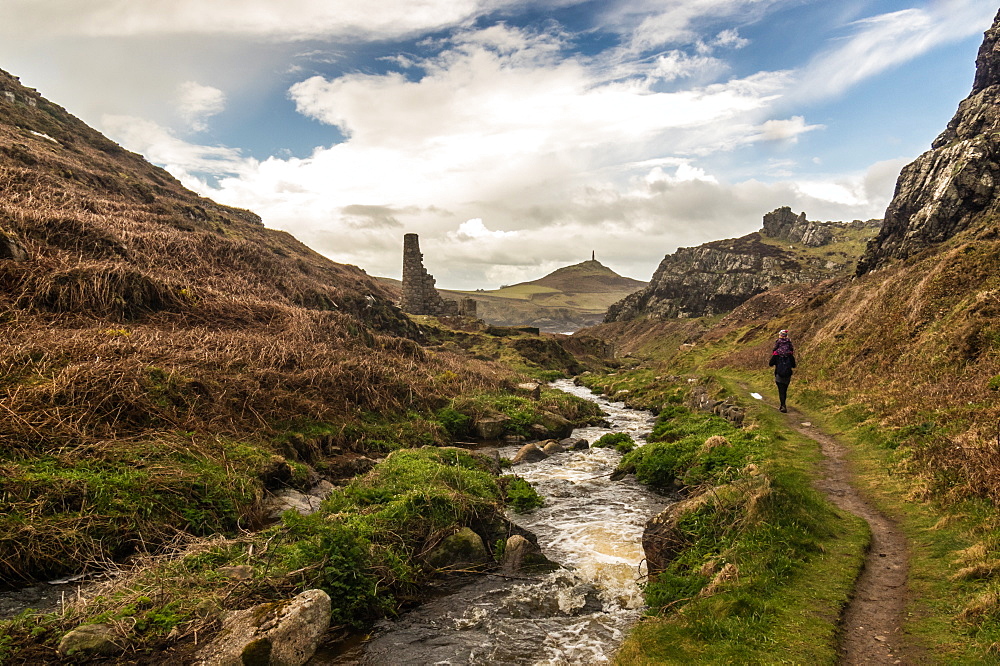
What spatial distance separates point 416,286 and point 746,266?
9349cm

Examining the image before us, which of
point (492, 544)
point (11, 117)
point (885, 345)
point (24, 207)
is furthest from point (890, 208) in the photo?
point (11, 117)

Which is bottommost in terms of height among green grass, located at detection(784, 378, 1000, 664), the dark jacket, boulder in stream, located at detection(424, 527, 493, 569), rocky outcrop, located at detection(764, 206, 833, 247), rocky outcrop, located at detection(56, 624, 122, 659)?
boulder in stream, located at detection(424, 527, 493, 569)

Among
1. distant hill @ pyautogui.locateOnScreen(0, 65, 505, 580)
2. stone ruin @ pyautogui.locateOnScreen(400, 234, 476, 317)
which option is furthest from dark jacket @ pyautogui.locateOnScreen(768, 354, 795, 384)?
stone ruin @ pyautogui.locateOnScreen(400, 234, 476, 317)

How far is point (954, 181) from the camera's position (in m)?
39.4

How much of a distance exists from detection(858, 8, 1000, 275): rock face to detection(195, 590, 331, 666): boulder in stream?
160 ft

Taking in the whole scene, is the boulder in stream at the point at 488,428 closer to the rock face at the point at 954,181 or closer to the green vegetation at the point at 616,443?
the green vegetation at the point at 616,443

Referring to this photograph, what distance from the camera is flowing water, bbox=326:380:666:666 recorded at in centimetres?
832

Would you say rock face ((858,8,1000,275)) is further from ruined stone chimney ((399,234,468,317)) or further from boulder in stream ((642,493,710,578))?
ruined stone chimney ((399,234,468,317))

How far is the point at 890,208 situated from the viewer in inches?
1951

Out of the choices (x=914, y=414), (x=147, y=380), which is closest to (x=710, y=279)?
(x=914, y=414)

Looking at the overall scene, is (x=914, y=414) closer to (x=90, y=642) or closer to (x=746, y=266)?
(x=90, y=642)

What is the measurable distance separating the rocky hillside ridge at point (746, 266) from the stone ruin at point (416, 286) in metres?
70.3

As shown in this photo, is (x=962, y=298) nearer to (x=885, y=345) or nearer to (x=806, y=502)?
(x=885, y=345)

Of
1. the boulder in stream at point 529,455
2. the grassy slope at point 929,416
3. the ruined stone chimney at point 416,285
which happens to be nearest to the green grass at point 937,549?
the grassy slope at point 929,416
